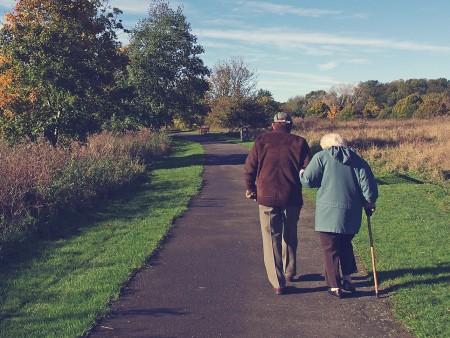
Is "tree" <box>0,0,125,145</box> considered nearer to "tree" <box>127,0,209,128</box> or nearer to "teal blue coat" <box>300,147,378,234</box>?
"tree" <box>127,0,209,128</box>

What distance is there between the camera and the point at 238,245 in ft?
24.9

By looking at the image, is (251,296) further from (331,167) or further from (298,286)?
(331,167)

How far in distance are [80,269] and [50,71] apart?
13.3 meters

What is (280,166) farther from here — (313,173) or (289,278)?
(289,278)

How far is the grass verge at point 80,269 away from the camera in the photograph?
4645mm

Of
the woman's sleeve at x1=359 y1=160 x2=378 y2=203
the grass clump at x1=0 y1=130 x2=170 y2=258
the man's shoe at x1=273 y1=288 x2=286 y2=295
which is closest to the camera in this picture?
the woman's sleeve at x1=359 y1=160 x2=378 y2=203

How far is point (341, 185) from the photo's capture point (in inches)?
205

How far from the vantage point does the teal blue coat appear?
5172 millimetres

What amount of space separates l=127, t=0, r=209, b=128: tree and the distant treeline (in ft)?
89.7

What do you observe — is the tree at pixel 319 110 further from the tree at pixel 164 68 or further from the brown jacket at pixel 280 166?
the brown jacket at pixel 280 166

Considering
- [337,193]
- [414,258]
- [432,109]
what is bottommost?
[414,258]

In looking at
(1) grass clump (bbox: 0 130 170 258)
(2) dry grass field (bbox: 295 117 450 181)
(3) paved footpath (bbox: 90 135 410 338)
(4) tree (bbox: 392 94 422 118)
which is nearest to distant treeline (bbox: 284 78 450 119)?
(4) tree (bbox: 392 94 422 118)

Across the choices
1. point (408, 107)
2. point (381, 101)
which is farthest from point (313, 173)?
point (381, 101)

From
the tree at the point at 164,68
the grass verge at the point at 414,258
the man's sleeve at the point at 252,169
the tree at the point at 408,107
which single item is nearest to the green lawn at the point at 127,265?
the grass verge at the point at 414,258
